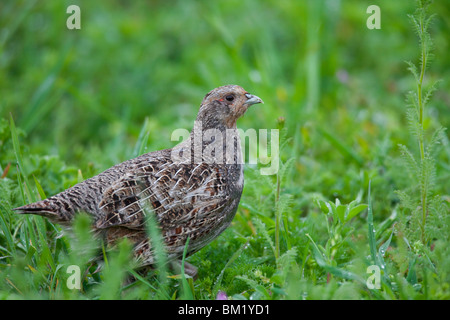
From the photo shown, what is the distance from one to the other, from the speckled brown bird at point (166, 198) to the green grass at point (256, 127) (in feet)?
0.62

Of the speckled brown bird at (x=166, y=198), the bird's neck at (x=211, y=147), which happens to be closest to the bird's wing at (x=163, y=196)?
the speckled brown bird at (x=166, y=198)

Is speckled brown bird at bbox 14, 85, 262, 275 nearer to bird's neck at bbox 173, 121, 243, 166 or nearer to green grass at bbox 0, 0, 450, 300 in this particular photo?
bird's neck at bbox 173, 121, 243, 166

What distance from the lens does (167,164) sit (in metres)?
3.73

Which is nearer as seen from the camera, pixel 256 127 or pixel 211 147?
pixel 211 147

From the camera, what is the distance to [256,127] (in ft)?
20.4

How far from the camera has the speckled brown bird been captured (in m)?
3.42

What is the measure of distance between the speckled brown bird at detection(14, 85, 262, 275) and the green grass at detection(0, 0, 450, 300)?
189mm

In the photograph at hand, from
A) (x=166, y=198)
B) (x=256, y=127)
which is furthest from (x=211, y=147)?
(x=256, y=127)

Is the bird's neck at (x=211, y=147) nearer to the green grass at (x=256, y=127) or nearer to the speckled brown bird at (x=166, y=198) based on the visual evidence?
the speckled brown bird at (x=166, y=198)

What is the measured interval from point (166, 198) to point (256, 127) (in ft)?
9.37

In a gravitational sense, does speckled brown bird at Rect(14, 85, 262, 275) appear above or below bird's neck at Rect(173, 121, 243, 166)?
below

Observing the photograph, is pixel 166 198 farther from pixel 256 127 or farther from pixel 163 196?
pixel 256 127

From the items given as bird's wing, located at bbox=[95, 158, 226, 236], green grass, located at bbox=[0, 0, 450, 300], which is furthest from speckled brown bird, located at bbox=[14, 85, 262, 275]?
green grass, located at bbox=[0, 0, 450, 300]
